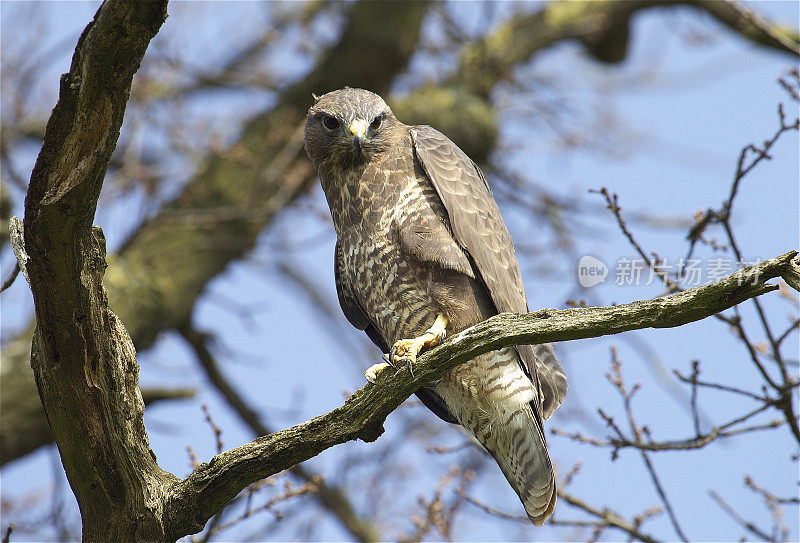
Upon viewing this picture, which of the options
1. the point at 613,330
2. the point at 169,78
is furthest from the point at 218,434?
the point at 169,78

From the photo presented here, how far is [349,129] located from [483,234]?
82 centimetres

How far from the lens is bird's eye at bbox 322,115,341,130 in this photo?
153 inches

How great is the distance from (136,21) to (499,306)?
2.03 metres

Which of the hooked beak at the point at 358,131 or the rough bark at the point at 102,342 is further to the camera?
the hooked beak at the point at 358,131

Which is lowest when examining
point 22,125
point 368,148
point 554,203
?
point 368,148

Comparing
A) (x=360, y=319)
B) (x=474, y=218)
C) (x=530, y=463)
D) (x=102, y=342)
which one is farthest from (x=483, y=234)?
(x=102, y=342)

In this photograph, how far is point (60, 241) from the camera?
2523 millimetres

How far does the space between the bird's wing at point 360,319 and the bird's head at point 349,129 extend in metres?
0.44

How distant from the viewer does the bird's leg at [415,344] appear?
3055mm

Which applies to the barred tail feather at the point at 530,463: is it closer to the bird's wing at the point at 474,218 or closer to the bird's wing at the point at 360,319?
the bird's wing at the point at 360,319

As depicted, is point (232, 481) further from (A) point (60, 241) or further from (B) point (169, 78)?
(B) point (169, 78)

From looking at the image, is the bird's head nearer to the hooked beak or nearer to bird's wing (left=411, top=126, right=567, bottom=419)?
the hooked beak

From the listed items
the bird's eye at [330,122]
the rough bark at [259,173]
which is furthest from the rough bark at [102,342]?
the rough bark at [259,173]

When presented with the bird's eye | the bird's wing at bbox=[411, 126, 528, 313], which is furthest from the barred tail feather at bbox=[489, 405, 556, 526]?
the bird's eye
